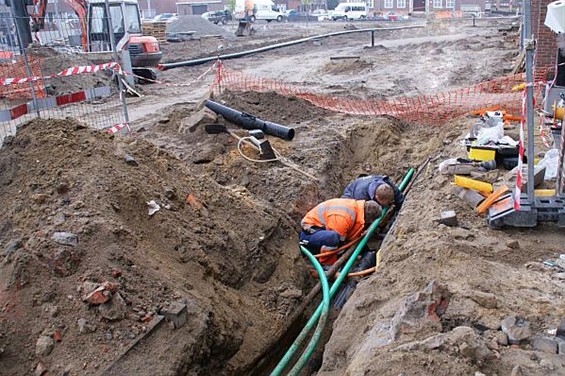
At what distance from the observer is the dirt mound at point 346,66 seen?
20.5 m

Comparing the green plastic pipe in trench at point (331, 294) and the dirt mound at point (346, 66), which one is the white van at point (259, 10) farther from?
the green plastic pipe in trench at point (331, 294)

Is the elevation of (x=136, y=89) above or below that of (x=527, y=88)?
below

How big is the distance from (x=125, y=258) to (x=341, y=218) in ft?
9.80

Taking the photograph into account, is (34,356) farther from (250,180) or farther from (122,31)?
(122,31)

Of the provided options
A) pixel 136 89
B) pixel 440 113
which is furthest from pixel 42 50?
pixel 440 113

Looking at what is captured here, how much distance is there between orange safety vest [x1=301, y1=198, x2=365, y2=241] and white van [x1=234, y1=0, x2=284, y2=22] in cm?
4822

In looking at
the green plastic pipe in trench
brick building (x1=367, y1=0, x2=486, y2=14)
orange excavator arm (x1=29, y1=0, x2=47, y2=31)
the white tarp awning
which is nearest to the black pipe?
the green plastic pipe in trench

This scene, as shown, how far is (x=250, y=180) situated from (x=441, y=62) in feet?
53.3

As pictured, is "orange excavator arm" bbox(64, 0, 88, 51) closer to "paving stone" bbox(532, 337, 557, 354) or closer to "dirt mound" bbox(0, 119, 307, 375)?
"dirt mound" bbox(0, 119, 307, 375)

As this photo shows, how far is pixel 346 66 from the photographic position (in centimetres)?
2089

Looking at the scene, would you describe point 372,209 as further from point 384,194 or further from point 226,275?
point 226,275

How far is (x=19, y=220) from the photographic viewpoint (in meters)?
5.21

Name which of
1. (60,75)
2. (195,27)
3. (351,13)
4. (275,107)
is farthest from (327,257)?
(351,13)

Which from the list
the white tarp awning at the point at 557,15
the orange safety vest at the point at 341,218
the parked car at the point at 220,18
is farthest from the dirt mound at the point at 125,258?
the parked car at the point at 220,18
